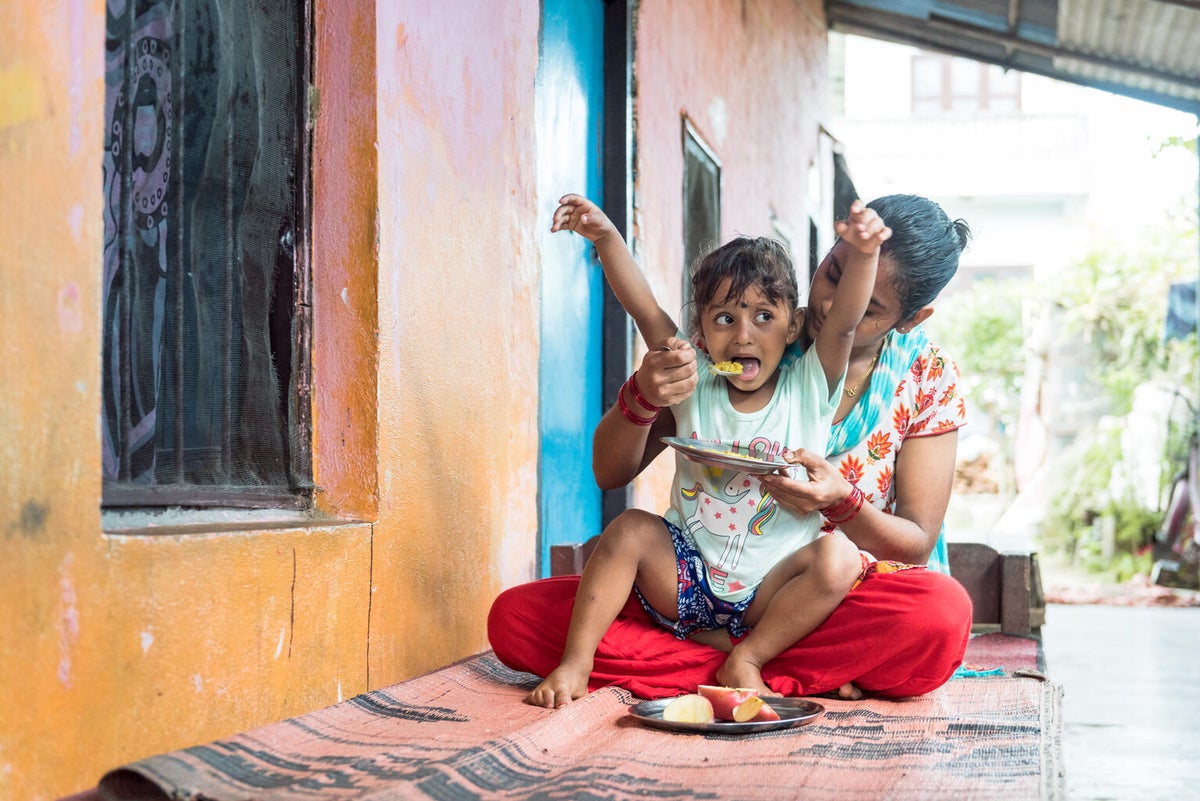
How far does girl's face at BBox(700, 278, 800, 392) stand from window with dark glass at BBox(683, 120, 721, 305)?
346 cm

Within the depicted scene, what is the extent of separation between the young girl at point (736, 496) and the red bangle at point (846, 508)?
0.04 meters

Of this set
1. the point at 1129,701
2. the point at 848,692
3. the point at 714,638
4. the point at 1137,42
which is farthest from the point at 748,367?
the point at 1137,42

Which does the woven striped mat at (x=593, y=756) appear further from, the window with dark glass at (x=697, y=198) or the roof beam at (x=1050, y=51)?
the roof beam at (x=1050, y=51)

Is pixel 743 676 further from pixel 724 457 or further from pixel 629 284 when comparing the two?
pixel 629 284

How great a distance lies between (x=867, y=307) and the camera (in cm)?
275

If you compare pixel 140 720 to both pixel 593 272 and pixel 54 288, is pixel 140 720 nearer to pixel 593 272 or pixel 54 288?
pixel 54 288

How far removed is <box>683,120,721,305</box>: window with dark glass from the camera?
6.21 m

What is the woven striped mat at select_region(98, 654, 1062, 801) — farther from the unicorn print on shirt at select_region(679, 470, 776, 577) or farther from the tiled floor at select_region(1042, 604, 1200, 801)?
the tiled floor at select_region(1042, 604, 1200, 801)

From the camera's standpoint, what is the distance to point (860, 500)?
8.64 feet

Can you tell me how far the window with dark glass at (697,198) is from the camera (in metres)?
6.21

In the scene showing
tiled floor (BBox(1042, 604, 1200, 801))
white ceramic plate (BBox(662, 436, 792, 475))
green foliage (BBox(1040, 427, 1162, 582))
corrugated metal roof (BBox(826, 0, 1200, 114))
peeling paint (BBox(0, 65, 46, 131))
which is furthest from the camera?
green foliage (BBox(1040, 427, 1162, 582))

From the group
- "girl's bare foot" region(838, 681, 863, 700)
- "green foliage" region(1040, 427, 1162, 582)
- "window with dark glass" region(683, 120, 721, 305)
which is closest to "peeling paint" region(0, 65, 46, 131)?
"girl's bare foot" region(838, 681, 863, 700)

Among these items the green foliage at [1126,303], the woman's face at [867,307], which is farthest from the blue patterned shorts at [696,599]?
the green foliage at [1126,303]

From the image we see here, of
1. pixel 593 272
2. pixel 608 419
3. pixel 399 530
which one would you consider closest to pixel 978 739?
pixel 608 419
